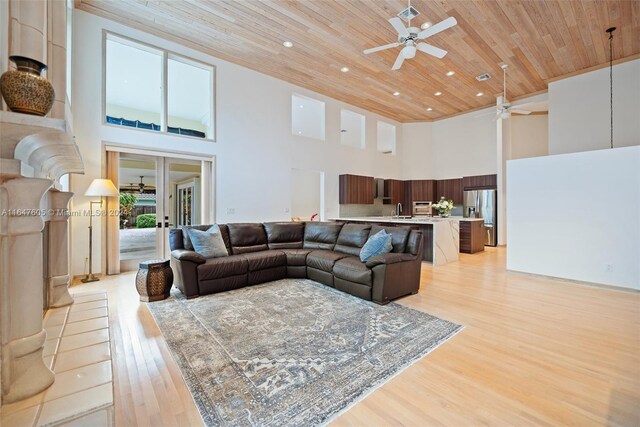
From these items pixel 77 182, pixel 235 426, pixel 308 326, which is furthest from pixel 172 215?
pixel 235 426

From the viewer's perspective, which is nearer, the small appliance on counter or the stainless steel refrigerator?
the stainless steel refrigerator

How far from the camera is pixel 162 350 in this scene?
242 cm

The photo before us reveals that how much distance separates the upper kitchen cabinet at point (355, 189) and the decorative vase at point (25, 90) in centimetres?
718

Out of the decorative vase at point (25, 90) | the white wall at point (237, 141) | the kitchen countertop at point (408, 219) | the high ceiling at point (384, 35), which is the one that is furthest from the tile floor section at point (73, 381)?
the kitchen countertop at point (408, 219)

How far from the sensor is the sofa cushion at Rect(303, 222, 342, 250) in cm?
518

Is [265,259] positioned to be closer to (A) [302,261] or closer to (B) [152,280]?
(A) [302,261]

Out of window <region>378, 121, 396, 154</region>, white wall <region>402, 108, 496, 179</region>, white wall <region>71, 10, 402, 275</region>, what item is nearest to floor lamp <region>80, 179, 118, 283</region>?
white wall <region>71, 10, 402, 275</region>

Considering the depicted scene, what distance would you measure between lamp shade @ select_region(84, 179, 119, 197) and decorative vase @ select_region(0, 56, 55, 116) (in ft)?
12.0

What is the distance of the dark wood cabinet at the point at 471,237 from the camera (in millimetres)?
7195

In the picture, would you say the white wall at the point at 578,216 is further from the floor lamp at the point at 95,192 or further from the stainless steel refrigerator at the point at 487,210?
the floor lamp at the point at 95,192

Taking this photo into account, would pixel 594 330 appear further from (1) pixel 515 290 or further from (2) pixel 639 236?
(2) pixel 639 236

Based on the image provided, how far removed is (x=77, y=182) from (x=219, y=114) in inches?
111

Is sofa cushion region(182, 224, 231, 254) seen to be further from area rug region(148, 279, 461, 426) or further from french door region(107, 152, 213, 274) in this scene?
french door region(107, 152, 213, 274)

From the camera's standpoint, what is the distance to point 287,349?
7.91ft
